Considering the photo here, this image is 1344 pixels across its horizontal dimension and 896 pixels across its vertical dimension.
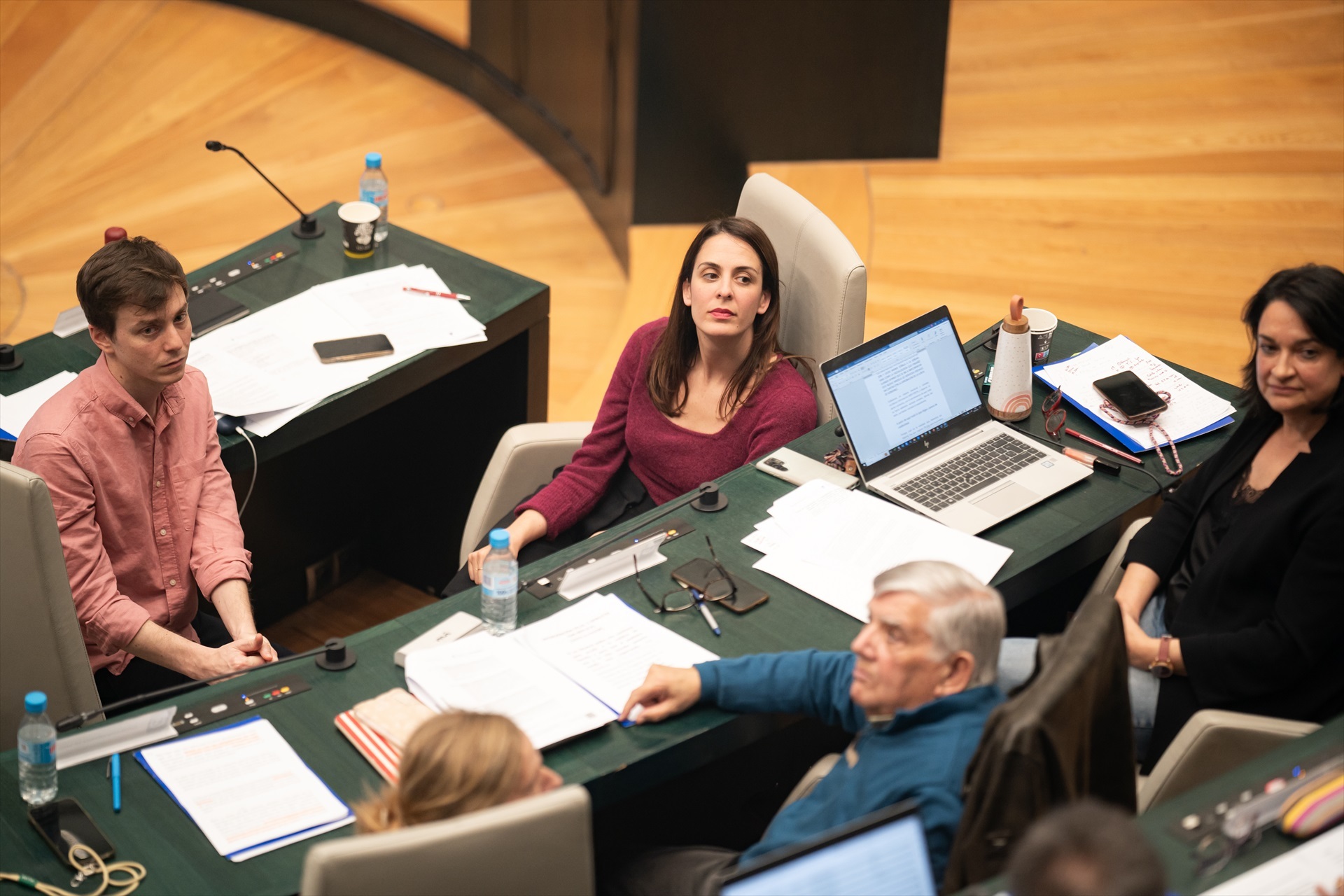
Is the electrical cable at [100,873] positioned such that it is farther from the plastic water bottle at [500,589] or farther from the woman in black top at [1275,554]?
the woman in black top at [1275,554]

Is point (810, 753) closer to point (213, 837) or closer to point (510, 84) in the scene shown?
point (213, 837)

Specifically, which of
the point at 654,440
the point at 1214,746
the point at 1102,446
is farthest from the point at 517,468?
the point at 1214,746

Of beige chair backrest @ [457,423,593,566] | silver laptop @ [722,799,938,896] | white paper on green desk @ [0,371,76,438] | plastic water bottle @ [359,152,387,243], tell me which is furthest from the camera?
plastic water bottle @ [359,152,387,243]

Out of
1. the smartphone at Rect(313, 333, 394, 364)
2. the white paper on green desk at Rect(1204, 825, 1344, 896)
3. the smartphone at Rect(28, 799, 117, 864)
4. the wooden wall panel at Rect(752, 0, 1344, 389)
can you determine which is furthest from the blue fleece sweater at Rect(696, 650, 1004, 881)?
the wooden wall panel at Rect(752, 0, 1344, 389)

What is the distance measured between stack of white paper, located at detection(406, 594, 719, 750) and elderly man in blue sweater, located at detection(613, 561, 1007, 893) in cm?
10

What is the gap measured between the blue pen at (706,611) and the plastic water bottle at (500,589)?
325 millimetres

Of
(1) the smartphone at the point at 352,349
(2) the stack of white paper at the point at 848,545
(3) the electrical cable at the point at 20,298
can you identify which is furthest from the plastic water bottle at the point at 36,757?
(3) the electrical cable at the point at 20,298

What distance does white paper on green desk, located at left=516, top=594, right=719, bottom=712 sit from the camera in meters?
2.30

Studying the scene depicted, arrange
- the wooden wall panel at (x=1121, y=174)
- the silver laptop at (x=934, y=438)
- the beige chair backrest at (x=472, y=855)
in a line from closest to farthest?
the beige chair backrest at (x=472, y=855)
the silver laptop at (x=934, y=438)
the wooden wall panel at (x=1121, y=174)

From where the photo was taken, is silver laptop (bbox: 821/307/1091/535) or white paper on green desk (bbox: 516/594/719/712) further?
silver laptop (bbox: 821/307/1091/535)

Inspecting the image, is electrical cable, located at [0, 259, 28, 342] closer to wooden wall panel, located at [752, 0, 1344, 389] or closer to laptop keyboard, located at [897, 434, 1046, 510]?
wooden wall panel, located at [752, 0, 1344, 389]

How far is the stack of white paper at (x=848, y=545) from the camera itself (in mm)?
2557

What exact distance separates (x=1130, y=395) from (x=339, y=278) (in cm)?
197

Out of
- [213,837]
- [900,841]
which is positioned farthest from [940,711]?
[213,837]
